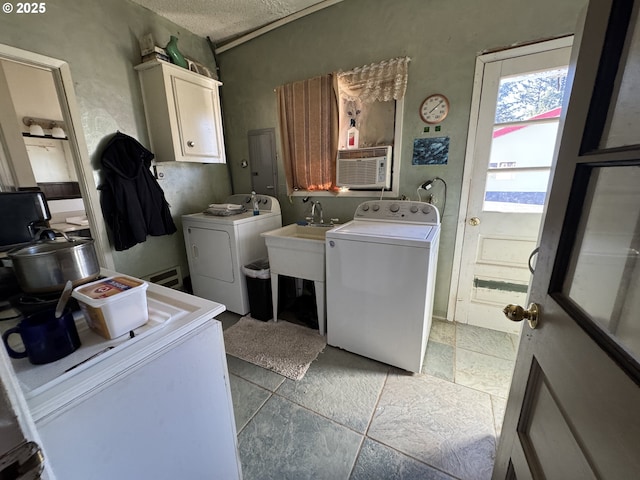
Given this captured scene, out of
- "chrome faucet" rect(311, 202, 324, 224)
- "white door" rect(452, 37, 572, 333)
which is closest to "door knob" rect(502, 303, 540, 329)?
"white door" rect(452, 37, 572, 333)

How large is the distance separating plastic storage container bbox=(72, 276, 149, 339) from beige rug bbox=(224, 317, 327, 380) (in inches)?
52.9

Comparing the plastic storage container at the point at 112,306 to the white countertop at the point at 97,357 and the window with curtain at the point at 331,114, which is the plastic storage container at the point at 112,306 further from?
the window with curtain at the point at 331,114

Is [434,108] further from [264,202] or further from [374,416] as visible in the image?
[374,416]

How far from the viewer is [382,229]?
76.0 inches

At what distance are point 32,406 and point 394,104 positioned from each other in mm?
2571

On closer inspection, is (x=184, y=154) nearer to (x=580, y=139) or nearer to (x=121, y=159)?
(x=121, y=159)

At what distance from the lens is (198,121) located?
2535 mm

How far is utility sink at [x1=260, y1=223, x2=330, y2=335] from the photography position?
6.83ft

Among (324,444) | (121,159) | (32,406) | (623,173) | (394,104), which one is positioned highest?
(394,104)

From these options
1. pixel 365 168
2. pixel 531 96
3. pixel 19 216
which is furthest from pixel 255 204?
pixel 531 96

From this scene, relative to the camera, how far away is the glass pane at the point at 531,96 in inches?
69.6

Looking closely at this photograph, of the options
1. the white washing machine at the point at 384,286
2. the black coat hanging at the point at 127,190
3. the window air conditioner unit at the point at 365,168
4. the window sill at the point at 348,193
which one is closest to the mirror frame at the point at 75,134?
the black coat hanging at the point at 127,190

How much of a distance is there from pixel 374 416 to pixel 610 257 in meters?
1.42

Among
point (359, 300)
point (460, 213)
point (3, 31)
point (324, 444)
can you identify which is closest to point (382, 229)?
point (359, 300)
